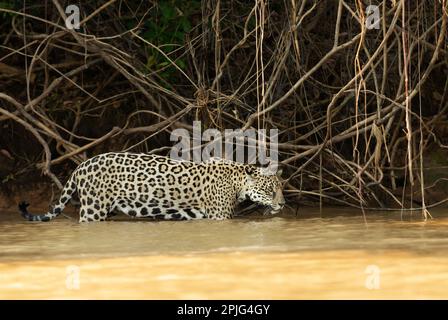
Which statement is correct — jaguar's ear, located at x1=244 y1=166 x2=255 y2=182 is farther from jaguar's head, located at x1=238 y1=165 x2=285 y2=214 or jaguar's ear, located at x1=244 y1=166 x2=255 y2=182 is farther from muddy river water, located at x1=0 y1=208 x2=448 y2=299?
muddy river water, located at x1=0 y1=208 x2=448 y2=299

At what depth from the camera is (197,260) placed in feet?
19.0

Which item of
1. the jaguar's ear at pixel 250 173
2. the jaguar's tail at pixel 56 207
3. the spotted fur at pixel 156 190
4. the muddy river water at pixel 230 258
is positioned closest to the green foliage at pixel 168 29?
the spotted fur at pixel 156 190

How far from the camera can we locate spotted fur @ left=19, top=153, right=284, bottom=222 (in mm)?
8242

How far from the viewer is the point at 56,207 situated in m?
8.28

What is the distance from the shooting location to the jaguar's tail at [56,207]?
8.20 metres

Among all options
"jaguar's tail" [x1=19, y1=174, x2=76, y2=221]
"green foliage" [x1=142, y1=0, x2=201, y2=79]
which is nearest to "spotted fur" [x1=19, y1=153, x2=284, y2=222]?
"jaguar's tail" [x1=19, y1=174, x2=76, y2=221]

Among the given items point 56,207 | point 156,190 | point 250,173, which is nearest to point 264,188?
point 250,173

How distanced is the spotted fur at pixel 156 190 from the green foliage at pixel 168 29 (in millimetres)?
882

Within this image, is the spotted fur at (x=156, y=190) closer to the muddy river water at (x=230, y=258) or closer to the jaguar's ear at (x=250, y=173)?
the jaguar's ear at (x=250, y=173)

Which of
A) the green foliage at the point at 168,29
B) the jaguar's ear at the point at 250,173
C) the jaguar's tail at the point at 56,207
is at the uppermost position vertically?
the green foliage at the point at 168,29

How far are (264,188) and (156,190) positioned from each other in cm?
77

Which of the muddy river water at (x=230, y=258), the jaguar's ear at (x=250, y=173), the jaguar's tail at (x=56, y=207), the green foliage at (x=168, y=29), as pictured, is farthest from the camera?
the green foliage at (x=168, y=29)

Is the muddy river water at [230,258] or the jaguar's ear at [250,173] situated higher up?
the jaguar's ear at [250,173]
